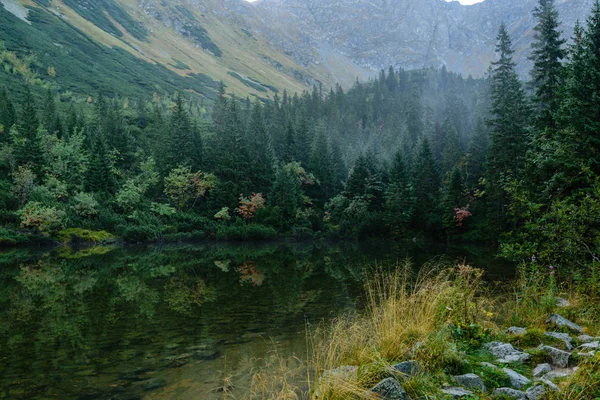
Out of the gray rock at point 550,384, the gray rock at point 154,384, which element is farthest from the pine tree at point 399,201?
the gray rock at point 550,384

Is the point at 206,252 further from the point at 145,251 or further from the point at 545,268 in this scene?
the point at 545,268

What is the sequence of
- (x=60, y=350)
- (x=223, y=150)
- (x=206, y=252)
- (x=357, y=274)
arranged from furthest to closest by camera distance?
(x=223, y=150) → (x=206, y=252) → (x=357, y=274) → (x=60, y=350)

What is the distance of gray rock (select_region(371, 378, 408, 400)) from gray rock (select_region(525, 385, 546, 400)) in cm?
139

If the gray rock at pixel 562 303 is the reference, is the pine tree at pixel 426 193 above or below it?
above

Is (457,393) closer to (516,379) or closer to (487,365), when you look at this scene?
(516,379)

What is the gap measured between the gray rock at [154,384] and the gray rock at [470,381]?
567cm

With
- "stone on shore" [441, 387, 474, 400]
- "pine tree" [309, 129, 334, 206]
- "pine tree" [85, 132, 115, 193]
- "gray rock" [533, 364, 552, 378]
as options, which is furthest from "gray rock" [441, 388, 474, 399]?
"pine tree" [309, 129, 334, 206]

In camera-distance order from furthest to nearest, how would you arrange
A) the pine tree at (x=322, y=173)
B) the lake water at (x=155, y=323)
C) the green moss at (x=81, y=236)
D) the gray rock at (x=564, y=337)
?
the pine tree at (x=322, y=173) < the green moss at (x=81, y=236) < the lake water at (x=155, y=323) < the gray rock at (x=564, y=337)

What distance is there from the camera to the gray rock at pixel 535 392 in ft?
15.5

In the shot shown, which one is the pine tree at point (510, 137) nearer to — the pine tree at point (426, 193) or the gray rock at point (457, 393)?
the pine tree at point (426, 193)

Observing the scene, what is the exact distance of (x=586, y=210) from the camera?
1084cm

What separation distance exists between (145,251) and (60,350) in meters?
28.4

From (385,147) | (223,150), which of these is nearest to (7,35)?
(223,150)

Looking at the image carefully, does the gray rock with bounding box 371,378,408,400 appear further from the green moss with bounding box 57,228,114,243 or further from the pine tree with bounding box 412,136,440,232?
the pine tree with bounding box 412,136,440,232
